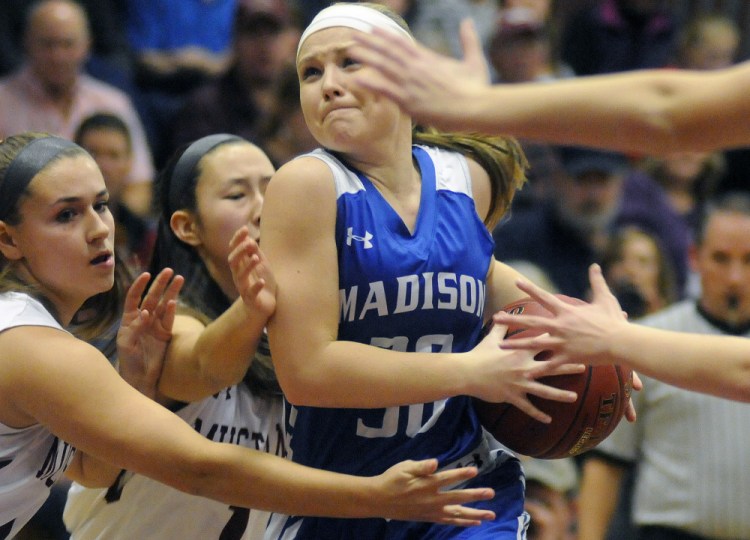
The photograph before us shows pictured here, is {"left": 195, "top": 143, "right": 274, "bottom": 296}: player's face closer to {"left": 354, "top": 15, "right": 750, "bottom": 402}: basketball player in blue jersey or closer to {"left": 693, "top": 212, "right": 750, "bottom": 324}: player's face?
{"left": 354, "top": 15, "right": 750, "bottom": 402}: basketball player in blue jersey

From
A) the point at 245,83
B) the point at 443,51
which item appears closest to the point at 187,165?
the point at 245,83

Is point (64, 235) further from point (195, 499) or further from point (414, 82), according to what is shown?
point (414, 82)

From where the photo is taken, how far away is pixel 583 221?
7285 millimetres

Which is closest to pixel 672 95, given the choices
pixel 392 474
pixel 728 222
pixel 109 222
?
pixel 392 474

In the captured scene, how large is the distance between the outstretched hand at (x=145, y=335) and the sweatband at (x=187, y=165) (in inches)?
19.7

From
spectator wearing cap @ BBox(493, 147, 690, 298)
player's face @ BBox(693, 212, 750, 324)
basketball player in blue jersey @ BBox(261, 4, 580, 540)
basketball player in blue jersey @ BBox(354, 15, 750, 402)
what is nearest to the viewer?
basketball player in blue jersey @ BBox(354, 15, 750, 402)

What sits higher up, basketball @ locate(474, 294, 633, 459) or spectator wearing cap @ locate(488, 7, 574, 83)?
basketball @ locate(474, 294, 633, 459)

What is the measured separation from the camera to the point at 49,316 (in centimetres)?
334

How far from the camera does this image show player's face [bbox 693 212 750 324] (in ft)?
17.9

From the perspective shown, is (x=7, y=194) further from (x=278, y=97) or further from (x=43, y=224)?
(x=278, y=97)

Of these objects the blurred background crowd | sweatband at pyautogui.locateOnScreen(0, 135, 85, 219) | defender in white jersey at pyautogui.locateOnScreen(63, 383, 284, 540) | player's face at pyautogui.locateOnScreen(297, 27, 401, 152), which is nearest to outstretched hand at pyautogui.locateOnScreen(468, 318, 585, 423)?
player's face at pyautogui.locateOnScreen(297, 27, 401, 152)

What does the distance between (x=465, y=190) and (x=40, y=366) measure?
1321 millimetres

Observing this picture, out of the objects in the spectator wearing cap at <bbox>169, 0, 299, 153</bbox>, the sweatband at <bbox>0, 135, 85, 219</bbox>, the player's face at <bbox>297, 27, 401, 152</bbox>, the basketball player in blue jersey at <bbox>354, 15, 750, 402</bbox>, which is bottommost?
the spectator wearing cap at <bbox>169, 0, 299, 153</bbox>

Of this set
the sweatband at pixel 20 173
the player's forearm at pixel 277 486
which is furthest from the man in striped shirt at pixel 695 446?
the sweatband at pixel 20 173
